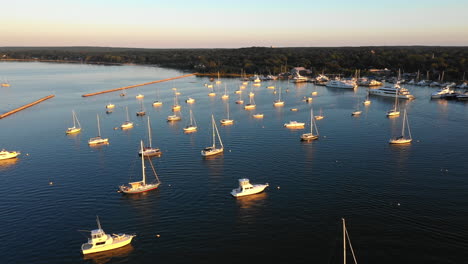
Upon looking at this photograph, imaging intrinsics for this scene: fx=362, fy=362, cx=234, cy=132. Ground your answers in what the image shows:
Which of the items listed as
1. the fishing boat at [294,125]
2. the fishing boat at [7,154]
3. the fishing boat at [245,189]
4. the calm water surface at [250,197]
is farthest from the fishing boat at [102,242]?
the fishing boat at [294,125]

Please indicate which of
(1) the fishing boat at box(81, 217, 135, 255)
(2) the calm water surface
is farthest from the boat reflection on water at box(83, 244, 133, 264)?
(1) the fishing boat at box(81, 217, 135, 255)

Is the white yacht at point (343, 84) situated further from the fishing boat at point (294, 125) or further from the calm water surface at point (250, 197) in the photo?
the fishing boat at point (294, 125)

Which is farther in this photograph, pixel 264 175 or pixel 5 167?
pixel 5 167

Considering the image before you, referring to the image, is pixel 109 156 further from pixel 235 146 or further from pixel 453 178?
pixel 453 178

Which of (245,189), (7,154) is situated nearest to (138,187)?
(245,189)

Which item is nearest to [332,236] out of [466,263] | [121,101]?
[466,263]

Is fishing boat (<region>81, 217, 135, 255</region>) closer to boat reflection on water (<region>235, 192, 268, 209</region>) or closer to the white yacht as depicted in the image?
boat reflection on water (<region>235, 192, 268, 209</region>)
